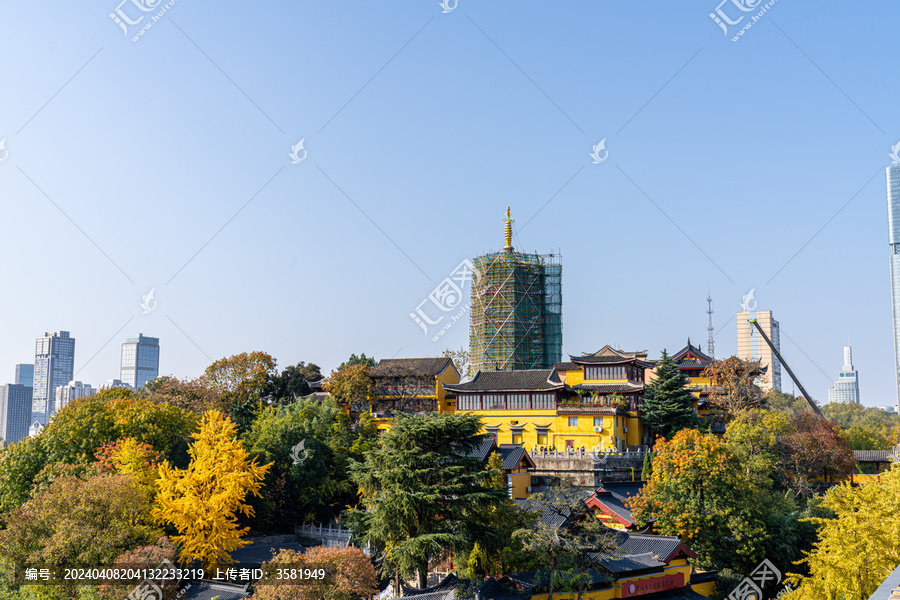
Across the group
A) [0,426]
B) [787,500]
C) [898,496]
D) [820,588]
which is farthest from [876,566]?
[0,426]

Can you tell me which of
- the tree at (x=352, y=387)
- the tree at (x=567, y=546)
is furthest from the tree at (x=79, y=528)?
the tree at (x=352, y=387)

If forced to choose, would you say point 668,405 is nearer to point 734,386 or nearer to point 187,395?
point 734,386

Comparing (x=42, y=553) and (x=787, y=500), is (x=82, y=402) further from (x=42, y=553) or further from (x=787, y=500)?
(x=787, y=500)

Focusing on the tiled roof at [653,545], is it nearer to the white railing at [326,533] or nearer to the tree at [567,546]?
the tree at [567,546]

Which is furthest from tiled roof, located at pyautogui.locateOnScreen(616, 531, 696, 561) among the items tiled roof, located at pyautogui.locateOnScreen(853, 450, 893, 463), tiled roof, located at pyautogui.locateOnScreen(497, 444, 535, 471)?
tiled roof, located at pyautogui.locateOnScreen(853, 450, 893, 463)

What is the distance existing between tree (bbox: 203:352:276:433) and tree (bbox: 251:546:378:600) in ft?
78.6

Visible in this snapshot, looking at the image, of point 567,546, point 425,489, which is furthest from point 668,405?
point 425,489

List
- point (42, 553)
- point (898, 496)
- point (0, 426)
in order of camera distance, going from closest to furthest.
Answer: point (898, 496) → point (42, 553) → point (0, 426)

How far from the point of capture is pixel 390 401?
49656 mm

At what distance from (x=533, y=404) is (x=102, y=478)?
1076 inches

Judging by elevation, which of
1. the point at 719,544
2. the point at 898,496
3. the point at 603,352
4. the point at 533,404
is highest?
the point at 603,352

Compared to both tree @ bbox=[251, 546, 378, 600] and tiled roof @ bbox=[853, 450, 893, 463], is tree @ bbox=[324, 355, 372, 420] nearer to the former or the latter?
tree @ bbox=[251, 546, 378, 600]

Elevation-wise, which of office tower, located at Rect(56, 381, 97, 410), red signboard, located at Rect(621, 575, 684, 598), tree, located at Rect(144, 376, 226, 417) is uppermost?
office tower, located at Rect(56, 381, 97, 410)

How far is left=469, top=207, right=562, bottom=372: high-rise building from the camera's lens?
64.8 meters
